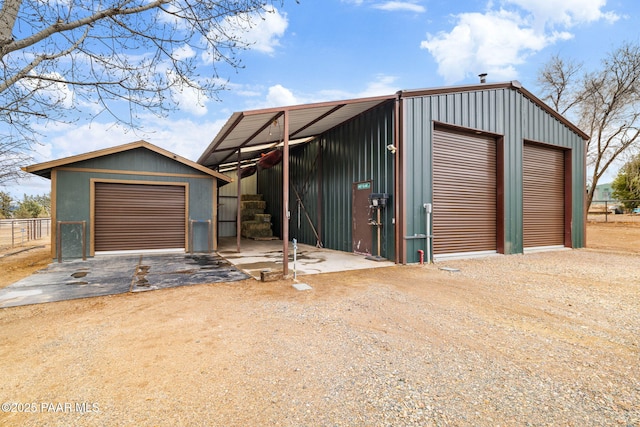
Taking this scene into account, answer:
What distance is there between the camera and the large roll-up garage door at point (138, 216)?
26.0 feet

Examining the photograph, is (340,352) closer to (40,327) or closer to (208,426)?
(208,426)

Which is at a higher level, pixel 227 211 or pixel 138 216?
pixel 227 211

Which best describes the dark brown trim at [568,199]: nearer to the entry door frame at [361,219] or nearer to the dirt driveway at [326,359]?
the dirt driveway at [326,359]

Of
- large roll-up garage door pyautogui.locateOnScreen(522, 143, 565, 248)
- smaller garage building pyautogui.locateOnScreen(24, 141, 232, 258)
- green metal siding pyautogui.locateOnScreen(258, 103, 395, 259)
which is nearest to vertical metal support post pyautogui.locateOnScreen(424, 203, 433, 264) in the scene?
green metal siding pyautogui.locateOnScreen(258, 103, 395, 259)

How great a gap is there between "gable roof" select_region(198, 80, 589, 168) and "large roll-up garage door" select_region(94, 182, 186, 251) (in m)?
1.91

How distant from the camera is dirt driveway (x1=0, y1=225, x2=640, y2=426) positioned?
1.72 m

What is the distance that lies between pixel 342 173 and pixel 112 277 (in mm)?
6169

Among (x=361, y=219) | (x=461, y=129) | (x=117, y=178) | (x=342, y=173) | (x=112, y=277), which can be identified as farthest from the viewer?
(x=342, y=173)

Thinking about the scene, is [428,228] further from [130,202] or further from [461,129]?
[130,202]

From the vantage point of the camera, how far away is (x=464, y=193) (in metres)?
7.80

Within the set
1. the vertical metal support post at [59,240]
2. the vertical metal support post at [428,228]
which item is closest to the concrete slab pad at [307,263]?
the vertical metal support post at [428,228]

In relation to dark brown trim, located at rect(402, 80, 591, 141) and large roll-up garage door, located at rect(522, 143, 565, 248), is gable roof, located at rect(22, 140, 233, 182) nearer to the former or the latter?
dark brown trim, located at rect(402, 80, 591, 141)

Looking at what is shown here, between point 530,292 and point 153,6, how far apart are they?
6919mm

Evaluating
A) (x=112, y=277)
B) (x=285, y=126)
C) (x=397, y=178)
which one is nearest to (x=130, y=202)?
(x=112, y=277)
